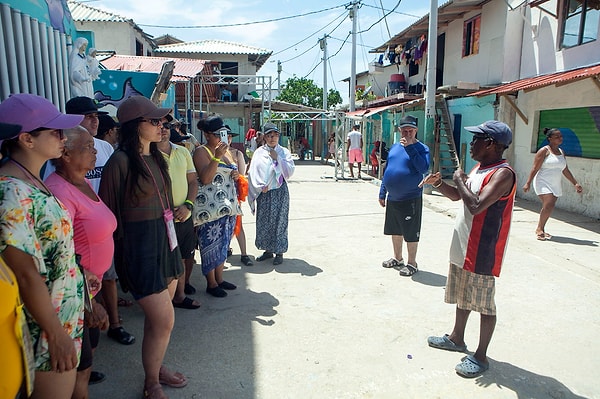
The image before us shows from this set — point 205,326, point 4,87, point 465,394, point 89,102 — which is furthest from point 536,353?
point 4,87

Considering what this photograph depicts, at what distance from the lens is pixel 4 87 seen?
2998 mm

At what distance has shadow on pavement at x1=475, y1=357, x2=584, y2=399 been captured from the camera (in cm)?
273

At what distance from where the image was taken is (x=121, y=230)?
243 cm

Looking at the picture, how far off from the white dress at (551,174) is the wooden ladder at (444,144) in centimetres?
528

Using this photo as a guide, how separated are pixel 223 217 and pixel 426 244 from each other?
3.29m

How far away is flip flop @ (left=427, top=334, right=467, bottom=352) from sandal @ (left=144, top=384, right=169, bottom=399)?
1.94 meters

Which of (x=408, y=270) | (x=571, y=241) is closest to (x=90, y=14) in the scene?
(x=408, y=270)

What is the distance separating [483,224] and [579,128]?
7.34m

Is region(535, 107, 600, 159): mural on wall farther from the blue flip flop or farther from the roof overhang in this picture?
the blue flip flop

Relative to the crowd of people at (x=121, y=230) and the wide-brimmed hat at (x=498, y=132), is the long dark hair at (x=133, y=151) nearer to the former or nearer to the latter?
the crowd of people at (x=121, y=230)

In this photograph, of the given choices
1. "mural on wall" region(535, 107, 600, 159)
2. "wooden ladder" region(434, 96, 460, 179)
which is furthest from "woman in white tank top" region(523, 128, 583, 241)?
"wooden ladder" region(434, 96, 460, 179)

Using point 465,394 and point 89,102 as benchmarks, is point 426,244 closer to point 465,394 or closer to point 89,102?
point 465,394

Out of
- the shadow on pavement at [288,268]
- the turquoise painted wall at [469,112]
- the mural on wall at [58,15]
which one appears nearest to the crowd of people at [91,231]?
the shadow on pavement at [288,268]

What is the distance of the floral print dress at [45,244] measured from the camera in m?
1.53
